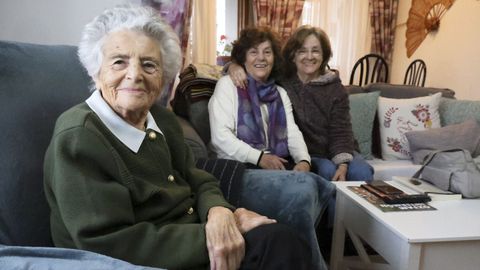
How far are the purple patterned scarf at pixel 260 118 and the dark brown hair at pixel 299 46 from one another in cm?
21

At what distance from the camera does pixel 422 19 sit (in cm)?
380

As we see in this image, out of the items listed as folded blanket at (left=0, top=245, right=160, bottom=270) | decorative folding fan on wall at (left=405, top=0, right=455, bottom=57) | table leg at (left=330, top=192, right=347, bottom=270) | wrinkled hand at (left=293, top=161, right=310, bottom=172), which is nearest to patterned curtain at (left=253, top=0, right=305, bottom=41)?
decorative folding fan on wall at (left=405, top=0, right=455, bottom=57)

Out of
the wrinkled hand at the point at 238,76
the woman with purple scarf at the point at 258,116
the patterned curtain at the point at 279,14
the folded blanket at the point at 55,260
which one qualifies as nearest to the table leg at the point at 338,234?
the woman with purple scarf at the point at 258,116

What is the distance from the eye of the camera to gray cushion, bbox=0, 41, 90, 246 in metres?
0.84

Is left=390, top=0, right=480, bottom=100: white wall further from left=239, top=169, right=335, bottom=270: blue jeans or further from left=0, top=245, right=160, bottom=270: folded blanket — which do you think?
left=0, top=245, right=160, bottom=270: folded blanket

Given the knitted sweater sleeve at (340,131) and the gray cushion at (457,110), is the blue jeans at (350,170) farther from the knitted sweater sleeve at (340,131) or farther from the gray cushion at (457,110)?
the gray cushion at (457,110)

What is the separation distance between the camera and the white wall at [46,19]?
4.22ft

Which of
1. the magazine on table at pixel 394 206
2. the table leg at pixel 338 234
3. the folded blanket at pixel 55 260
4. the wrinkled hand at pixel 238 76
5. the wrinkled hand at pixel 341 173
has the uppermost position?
the wrinkled hand at pixel 238 76

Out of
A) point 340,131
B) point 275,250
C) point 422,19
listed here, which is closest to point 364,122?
point 340,131

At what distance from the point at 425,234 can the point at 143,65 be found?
0.92 metres

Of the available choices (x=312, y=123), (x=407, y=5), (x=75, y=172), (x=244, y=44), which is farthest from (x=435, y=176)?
(x=407, y=5)

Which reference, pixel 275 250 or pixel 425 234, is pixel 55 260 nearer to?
pixel 275 250

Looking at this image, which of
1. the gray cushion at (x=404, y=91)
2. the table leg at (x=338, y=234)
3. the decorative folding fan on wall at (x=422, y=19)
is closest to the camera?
the table leg at (x=338, y=234)

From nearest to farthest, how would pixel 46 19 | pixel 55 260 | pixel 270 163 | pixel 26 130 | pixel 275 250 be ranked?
1. pixel 55 260
2. pixel 275 250
3. pixel 26 130
4. pixel 46 19
5. pixel 270 163
